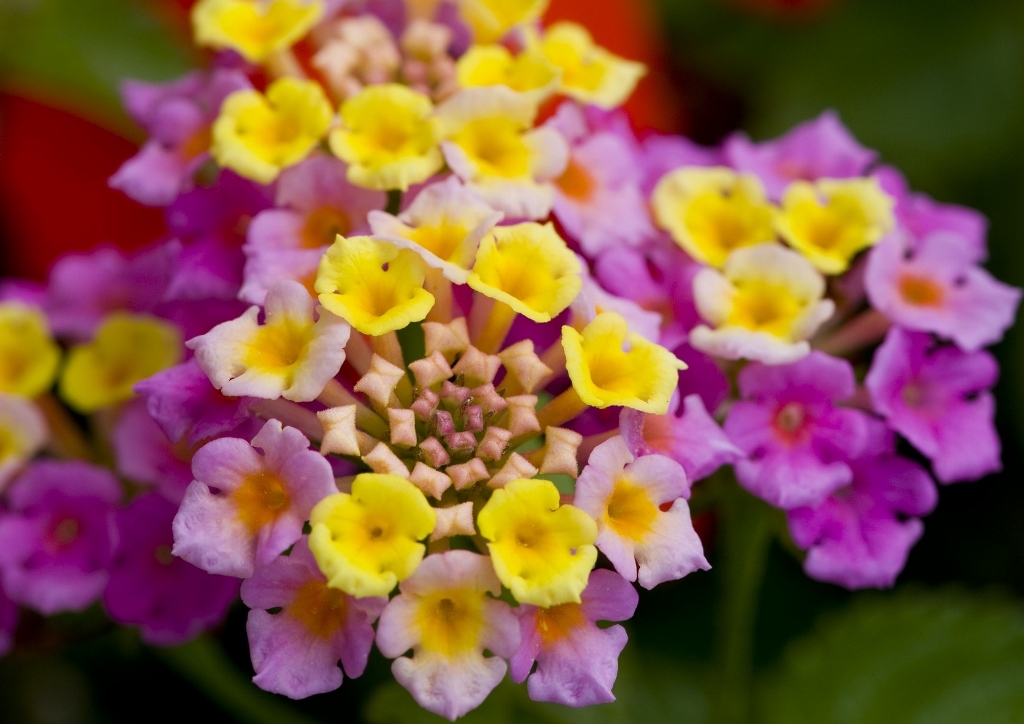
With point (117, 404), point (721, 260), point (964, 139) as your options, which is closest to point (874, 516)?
point (721, 260)

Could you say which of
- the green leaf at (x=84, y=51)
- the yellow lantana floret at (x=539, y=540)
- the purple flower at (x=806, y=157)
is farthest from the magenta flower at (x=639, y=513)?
the green leaf at (x=84, y=51)

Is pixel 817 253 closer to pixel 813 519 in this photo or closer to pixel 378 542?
pixel 813 519

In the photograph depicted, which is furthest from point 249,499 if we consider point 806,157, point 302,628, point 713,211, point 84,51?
point 84,51

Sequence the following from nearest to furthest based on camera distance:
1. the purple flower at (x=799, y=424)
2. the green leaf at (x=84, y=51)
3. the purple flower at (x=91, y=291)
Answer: the purple flower at (x=799, y=424)
the purple flower at (x=91, y=291)
the green leaf at (x=84, y=51)

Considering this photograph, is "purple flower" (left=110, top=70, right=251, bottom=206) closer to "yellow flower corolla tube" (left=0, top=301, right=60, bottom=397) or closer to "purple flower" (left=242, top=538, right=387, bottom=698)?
"yellow flower corolla tube" (left=0, top=301, right=60, bottom=397)

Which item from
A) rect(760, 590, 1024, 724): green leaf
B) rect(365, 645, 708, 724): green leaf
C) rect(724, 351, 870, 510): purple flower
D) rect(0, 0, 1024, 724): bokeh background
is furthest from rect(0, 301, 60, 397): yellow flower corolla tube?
rect(760, 590, 1024, 724): green leaf

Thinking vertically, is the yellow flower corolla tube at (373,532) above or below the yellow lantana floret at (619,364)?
below

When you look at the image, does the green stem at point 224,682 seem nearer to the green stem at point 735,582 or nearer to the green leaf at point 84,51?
the green stem at point 735,582
